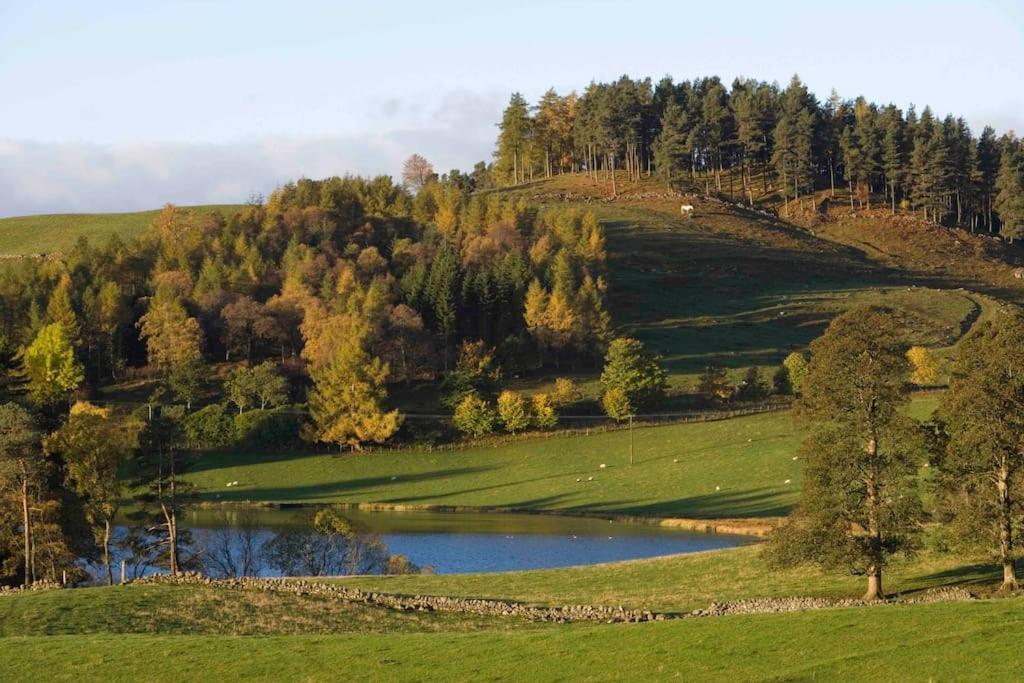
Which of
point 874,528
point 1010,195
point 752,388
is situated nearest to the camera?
point 874,528

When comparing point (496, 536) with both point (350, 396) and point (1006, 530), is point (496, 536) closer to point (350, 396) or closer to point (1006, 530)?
point (1006, 530)

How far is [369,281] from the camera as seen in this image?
13262 centimetres

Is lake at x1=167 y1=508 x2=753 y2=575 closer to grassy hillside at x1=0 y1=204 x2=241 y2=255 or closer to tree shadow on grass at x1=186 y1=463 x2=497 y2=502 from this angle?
tree shadow on grass at x1=186 y1=463 x2=497 y2=502

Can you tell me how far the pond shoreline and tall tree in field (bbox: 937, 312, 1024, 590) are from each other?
24249 millimetres

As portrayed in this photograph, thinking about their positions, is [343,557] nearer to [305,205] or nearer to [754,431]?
[754,431]

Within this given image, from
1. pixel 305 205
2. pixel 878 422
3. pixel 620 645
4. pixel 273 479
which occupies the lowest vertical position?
pixel 273 479

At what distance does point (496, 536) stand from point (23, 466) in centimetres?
2988

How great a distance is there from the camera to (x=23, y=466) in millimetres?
49375

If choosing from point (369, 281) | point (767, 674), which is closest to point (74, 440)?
point (767, 674)

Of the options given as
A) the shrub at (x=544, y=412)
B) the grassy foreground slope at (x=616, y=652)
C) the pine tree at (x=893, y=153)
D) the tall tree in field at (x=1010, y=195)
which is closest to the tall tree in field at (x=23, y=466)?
the grassy foreground slope at (x=616, y=652)

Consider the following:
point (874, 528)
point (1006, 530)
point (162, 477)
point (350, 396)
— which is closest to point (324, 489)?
point (350, 396)

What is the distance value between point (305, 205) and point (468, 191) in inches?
1581

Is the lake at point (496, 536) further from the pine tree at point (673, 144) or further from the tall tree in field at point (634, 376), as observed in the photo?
the pine tree at point (673, 144)

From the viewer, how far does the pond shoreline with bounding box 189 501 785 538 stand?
7044cm
